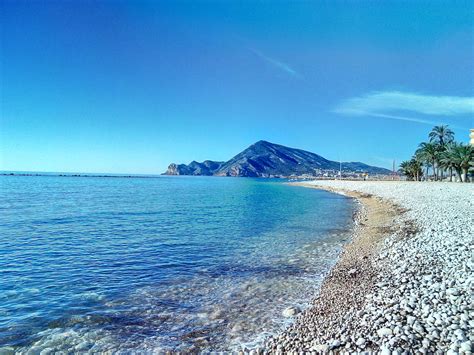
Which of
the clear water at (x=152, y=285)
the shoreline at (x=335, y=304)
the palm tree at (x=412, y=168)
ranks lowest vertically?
the clear water at (x=152, y=285)

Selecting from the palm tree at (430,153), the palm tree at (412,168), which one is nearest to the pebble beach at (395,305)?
the palm tree at (430,153)

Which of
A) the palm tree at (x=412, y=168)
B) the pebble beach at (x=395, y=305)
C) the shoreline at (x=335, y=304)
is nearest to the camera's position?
the pebble beach at (x=395, y=305)

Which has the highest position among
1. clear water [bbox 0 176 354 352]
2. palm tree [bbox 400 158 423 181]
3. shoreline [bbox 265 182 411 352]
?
palm tree [bbox 400 158 423 181]

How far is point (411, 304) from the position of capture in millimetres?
6895

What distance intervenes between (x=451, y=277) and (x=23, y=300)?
12.3 metres

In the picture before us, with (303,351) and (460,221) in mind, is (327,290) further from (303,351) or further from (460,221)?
(460,221)

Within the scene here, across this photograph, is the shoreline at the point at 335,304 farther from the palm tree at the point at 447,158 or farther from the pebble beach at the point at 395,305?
the palm tree at the point at 447,158

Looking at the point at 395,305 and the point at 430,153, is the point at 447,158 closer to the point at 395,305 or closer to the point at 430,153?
the point at 430,153

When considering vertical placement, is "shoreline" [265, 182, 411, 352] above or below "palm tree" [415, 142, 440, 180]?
below

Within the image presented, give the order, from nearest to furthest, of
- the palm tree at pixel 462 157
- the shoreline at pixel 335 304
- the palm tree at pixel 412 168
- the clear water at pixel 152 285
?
1. the shoreline at pixel 335 304
2. the clear water at pixel 152 285
3. the palm tree at pixel 462 157
4. the palm tree at pixel 412 168

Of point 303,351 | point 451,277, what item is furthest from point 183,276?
point 451,277

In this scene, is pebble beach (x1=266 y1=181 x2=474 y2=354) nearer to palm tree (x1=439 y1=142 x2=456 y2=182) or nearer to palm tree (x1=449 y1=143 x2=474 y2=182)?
palm tree (x1=449 y1=143 x2=474 y2=182)

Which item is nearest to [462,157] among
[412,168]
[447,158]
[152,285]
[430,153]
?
[447,158]

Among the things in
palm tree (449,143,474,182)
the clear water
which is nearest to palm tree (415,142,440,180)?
palm tree (449,143,474,182)
